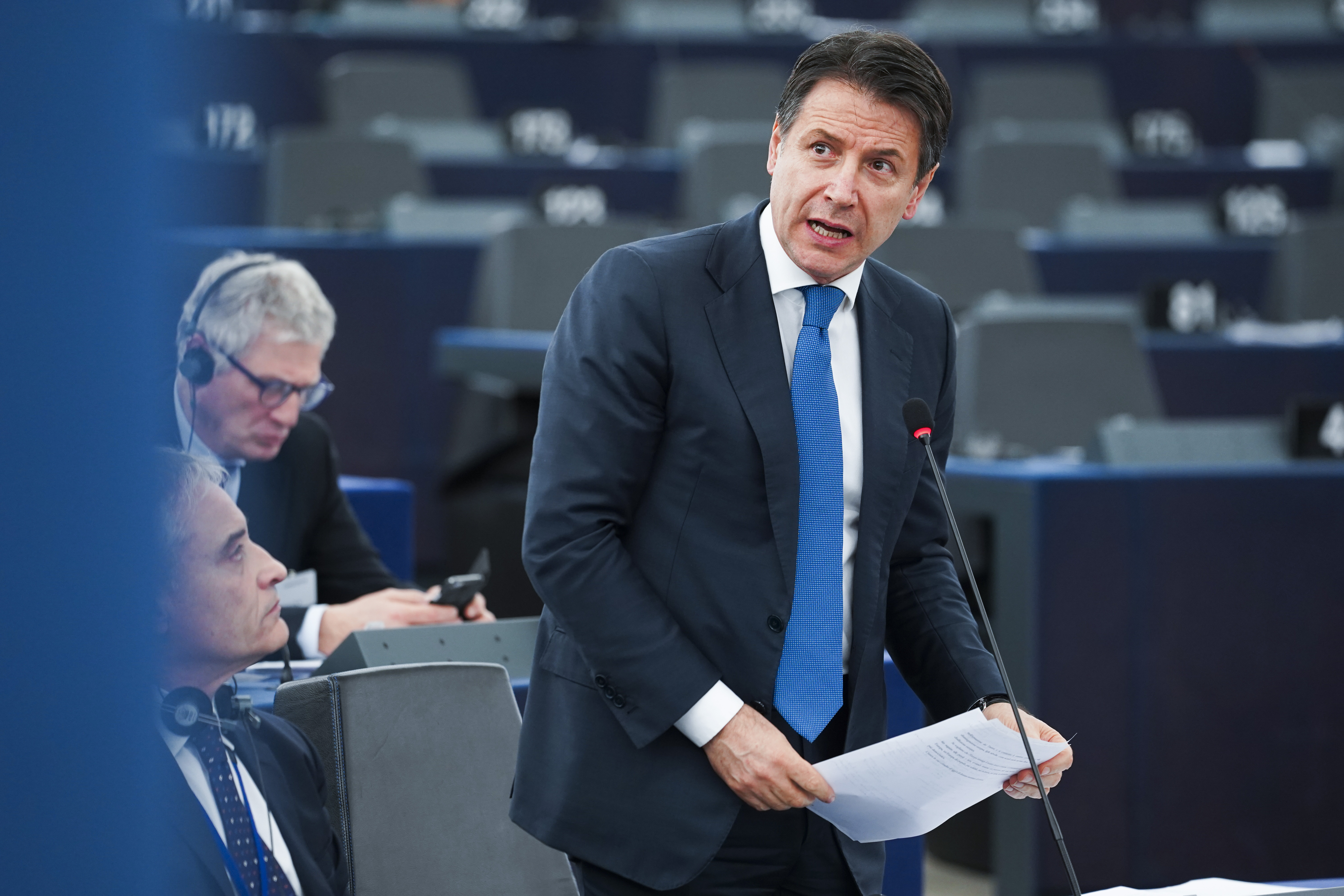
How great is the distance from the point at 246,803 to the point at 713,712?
0.47 m

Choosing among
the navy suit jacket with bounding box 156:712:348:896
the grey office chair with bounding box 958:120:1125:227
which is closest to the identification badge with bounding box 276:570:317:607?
the navy suit jacket with bounding box 156:712:348:896

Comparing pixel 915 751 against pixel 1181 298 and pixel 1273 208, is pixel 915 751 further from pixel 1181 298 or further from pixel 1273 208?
pixel 1273 208

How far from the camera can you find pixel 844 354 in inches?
54.6

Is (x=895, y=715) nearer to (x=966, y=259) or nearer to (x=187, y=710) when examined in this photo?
(x=187, y=710)

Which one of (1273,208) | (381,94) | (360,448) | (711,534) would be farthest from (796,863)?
(381,94)

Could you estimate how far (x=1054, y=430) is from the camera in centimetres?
379

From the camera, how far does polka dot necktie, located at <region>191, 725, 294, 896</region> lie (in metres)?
1.42

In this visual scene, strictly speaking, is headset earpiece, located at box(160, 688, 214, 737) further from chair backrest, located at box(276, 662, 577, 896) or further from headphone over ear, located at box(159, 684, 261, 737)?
chair backrest, located at box(276, 662, 577, 896)

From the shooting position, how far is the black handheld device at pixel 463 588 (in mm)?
2172

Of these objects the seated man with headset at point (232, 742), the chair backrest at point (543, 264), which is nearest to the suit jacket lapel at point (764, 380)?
the seated man with headset at point (232, 742)

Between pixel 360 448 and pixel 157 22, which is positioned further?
pixel 360 448

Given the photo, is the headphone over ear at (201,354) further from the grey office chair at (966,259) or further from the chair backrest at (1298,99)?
the chair backrest at (1298,99)

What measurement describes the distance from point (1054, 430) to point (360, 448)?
1.75 meters

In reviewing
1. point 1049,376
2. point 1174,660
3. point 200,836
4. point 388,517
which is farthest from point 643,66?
point 200,836
